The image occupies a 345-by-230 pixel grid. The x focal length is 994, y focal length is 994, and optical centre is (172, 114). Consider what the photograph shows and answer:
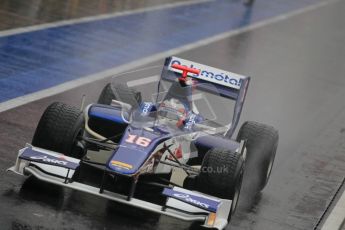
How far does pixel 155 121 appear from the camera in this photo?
11641mm

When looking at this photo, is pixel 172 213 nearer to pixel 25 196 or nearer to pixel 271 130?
pixel 25 196

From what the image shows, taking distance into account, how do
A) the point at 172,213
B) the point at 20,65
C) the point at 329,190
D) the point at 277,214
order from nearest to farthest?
the point at 172,213
the point at 277,214
the point at 329,190
the point at 20,65

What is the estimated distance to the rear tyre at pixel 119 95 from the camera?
502 inches

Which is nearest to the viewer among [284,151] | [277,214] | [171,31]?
[277,214]

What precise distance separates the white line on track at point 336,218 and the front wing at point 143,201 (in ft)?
6.57

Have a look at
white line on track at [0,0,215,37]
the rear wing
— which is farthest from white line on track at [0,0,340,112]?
the rear wing

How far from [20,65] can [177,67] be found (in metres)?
5.68

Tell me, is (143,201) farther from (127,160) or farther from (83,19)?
(83,19)

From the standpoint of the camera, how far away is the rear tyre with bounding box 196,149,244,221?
10789mm

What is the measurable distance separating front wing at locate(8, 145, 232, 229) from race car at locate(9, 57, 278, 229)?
0.01 metres

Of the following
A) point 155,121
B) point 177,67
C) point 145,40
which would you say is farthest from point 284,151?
point 145,40

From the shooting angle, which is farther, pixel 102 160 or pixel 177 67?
pixel 177 67

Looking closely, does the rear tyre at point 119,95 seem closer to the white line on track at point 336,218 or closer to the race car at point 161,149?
the race car at point 161,149

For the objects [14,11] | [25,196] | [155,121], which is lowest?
[25,196]
